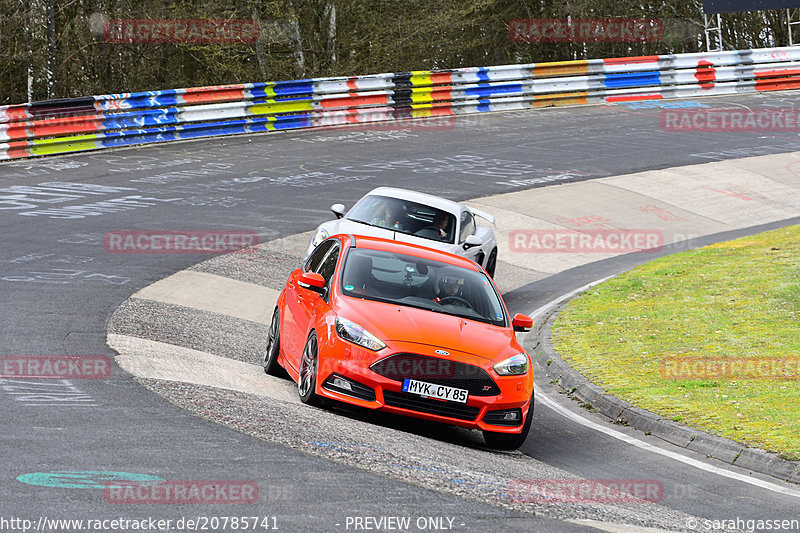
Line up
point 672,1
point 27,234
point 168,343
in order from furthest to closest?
point 672,1 < point 27,234 < point 168,343

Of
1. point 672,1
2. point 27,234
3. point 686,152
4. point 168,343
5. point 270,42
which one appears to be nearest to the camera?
point 168,343

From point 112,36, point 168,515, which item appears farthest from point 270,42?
point 168,515

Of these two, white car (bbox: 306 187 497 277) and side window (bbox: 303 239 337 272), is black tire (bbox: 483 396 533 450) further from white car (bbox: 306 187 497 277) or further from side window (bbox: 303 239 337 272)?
white car (bbox: 306 187 497 277)

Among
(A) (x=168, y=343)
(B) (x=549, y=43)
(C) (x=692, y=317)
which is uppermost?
(B) (x=549, y=43)

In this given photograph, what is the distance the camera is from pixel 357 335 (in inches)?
349

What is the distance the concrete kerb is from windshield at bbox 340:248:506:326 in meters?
1.71

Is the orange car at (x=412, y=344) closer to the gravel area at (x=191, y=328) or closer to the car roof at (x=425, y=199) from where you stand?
the gravel area at (x=191, y=328)

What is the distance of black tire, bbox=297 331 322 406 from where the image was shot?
29.7ft

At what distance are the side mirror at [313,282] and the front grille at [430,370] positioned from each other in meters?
1.39

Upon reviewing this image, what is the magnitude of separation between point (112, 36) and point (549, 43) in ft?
68.4

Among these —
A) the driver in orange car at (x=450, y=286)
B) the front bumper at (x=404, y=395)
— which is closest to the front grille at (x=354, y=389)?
the front bumper at (x=404, y=395)

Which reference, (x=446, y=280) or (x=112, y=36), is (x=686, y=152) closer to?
(x=112, y=36)

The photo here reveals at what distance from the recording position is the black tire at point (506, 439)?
8.91 metres

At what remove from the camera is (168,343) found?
37.8 ft
